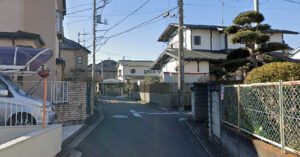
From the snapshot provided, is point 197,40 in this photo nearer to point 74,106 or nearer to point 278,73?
point 74,106

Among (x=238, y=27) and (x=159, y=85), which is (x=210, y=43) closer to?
(x=159, y=85)

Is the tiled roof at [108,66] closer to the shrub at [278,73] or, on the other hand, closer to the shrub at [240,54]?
the shrub at [240,54]

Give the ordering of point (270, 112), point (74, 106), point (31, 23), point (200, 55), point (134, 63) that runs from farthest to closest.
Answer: point (134, 63) < point (200, 55) < point (31, 23) < point (74, 106) < point (270, 112)

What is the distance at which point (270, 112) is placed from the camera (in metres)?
3.85

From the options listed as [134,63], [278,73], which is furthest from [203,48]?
[134,63]

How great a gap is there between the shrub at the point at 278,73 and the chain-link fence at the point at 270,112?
51cm

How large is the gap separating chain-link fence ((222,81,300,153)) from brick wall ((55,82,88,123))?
5.74 m

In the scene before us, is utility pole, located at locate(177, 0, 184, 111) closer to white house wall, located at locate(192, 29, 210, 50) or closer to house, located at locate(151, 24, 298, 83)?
house, located at locate(151, 24, 298, 83)

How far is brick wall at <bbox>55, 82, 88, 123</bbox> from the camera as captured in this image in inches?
320

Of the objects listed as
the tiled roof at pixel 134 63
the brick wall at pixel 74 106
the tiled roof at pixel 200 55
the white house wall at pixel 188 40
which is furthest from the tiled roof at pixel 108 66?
the brick wall at pixel 74 106

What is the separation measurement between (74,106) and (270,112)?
6854mm

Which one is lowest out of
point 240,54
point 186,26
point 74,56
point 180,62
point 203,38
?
point 240,54

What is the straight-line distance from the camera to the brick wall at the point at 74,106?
26.6 ft

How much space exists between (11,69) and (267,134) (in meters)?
6.73
